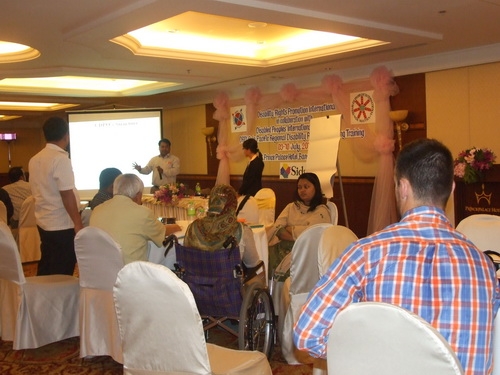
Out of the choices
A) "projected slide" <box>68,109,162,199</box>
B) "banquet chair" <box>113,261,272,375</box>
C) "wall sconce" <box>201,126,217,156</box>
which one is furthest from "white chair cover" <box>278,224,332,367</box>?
"wall sconce" <box>201,126,217,156</box>

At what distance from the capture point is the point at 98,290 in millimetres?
3850

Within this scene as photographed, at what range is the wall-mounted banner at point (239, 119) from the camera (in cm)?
1030

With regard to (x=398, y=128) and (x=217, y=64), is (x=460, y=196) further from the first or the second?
(x=217, y=64)

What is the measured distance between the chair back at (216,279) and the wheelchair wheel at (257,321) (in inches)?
3.7

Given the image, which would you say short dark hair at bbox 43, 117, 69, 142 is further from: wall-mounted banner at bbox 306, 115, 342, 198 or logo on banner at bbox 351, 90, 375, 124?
logo on banner at bbox 351, 90, 375, 124

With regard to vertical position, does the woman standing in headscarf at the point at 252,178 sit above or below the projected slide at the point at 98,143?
below

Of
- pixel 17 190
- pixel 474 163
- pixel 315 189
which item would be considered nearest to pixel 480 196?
pixel 474 163

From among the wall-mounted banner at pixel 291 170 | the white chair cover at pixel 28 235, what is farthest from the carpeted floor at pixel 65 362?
the wall-mounted banner at pixel 291 170

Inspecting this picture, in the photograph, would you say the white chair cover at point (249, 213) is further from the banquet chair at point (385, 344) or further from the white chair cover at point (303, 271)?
the banquet chair at point (385, 344)

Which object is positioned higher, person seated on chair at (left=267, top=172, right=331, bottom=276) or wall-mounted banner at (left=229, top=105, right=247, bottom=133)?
wall-mounted banner at (left=229, top=105, right=247, bottom=133)

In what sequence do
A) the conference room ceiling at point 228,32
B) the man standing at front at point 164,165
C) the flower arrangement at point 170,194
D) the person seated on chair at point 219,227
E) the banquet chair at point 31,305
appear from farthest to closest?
the man standing at front at point 164,165 < the flower arrangement at point 170,194 < the conference room ceiling at point 228,32 < the banquet chair at point 31,305 < the person seated on chair at point 219,227

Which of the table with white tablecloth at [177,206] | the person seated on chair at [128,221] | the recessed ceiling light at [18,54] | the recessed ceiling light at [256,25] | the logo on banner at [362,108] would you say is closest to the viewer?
the person seated on chair at [128,221]

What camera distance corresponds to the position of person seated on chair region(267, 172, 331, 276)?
16.1 feet

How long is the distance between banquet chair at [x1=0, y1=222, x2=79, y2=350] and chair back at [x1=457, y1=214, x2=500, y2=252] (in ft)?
9.48
